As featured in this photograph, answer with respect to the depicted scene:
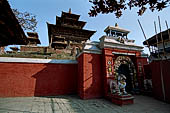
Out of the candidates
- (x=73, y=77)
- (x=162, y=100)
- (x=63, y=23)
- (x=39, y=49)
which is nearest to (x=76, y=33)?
(x=63, y=23)

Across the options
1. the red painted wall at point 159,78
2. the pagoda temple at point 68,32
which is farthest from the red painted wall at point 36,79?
the pagoda temple at point 68,32

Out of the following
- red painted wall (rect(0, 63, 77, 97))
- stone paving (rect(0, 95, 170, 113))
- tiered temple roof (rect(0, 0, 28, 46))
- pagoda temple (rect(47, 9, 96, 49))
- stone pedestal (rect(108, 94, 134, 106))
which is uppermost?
pagoda temple (rect(47, 9, 96, 49))

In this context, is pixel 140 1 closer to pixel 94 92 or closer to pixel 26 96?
pixel 94 92

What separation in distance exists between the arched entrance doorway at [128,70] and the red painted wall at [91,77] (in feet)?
5.22

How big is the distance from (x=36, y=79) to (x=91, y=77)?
13.0ft

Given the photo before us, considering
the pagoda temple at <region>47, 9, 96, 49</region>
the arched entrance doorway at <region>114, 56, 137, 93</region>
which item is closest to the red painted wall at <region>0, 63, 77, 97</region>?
the arched entrance doorway at <region>114, 56, 137, 93</region>

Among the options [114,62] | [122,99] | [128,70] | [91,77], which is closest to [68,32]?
[114,62]

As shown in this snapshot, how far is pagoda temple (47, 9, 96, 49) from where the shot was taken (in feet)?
64.6

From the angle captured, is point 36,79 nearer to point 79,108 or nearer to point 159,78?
point 79,108

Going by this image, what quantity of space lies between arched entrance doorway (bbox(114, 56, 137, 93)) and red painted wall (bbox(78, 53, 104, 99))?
1.59 metres

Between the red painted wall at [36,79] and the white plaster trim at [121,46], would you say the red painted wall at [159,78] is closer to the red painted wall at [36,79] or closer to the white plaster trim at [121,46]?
the white plaster trim at [121,46]

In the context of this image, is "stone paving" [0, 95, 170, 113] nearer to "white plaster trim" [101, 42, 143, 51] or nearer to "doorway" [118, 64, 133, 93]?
"doorway" [118, 64, 133, 93]

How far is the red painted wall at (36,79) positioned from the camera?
6438 millimetres

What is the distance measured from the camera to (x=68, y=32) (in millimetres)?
21547
